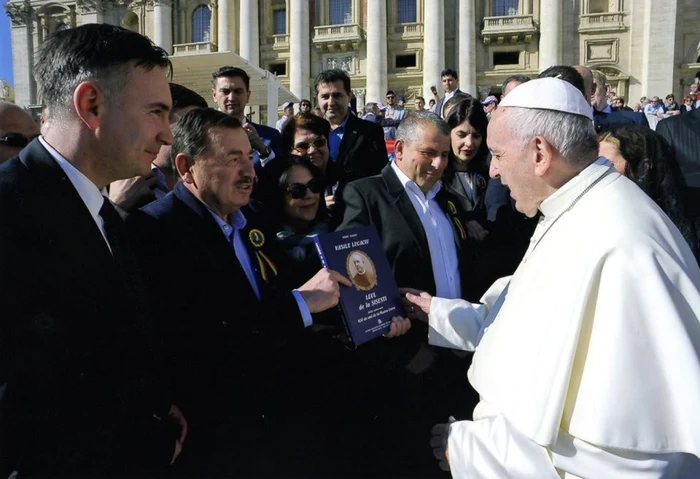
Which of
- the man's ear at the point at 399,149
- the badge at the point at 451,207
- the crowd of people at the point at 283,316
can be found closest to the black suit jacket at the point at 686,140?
the crowd of people at the point at 283,316

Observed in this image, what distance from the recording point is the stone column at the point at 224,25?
1394 inches

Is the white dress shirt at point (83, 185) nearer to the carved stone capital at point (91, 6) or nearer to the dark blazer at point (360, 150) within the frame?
the dark blazer at point (360, 150)

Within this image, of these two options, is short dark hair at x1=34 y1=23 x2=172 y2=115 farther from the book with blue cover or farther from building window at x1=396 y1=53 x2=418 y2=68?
building window at x1=396 y1=53 x2=418 y2=68

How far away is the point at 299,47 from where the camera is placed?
3381cm

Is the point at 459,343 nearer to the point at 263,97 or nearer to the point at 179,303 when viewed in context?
the point at 179,303

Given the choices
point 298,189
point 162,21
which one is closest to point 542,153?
point 298,189

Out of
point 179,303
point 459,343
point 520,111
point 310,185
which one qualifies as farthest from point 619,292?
point 310,185

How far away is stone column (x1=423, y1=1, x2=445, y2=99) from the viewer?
31.5 meters

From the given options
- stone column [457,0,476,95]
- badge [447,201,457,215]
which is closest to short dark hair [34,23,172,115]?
badge [447,201,457,215]

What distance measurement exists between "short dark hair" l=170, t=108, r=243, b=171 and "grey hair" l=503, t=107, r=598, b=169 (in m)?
1.47

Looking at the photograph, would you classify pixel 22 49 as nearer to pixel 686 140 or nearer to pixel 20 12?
pixel 20 12

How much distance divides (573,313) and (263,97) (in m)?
21.1

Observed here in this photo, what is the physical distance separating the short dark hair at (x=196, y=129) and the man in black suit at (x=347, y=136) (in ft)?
9.38

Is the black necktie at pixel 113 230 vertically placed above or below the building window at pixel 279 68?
below
